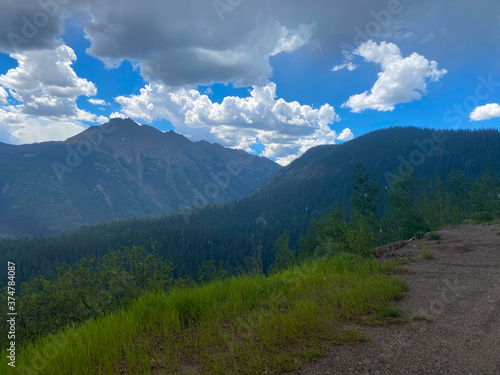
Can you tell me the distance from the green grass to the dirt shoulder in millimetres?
353

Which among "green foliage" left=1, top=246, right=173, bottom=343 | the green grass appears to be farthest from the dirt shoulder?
"green foliage" left=1, top=246, right=173, bottom=343

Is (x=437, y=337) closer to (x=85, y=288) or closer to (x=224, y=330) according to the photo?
(x=224, y=330)

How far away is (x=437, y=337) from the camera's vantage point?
16.4 feet

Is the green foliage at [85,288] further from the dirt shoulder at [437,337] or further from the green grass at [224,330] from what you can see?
the dirt shoulder at [437,337]

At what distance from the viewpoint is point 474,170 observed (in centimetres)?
18775

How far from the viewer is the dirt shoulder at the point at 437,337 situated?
13.6 ft

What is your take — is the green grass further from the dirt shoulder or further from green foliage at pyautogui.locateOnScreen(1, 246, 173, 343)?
green foliage at pyautogui.locateOnScreen(1, 246, 173, 343)

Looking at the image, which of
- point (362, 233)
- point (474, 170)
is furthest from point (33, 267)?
point (474, 170)

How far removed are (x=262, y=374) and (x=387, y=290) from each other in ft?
14.4

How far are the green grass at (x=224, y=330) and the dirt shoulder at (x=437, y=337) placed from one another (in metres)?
0.35

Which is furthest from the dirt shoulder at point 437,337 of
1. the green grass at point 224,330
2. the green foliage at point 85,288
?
the green foliage at point 85,288

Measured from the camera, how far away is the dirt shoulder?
414 centimetres

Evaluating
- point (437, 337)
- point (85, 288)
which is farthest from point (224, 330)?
point (85, 288)

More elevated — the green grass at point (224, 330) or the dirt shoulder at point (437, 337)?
the green grass at point (224, 330)
